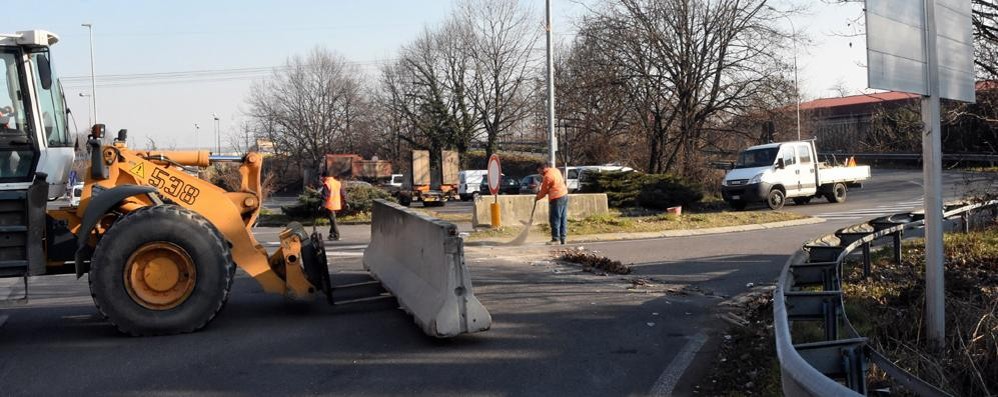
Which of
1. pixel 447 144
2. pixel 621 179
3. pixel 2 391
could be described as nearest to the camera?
pixel 2 391

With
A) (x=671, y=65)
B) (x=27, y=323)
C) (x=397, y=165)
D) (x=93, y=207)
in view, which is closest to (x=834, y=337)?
(x=93, y=207)

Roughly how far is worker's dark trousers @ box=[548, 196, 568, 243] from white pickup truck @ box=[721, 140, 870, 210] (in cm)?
1161

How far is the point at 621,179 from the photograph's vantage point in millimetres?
26969

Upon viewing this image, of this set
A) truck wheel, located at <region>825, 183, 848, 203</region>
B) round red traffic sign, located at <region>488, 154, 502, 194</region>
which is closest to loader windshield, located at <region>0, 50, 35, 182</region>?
round red traffic sign, located at <region>488, 154, 502, 194</region>

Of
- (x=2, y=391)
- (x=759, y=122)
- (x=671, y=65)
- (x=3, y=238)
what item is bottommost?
(x=2, y=391)

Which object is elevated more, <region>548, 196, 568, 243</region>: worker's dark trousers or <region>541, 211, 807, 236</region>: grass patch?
<region>548, 196, 568, 243</region>: worker's dark trousers

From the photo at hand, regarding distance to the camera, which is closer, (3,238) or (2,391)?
(2,391)

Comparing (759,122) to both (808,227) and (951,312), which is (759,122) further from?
(951,312)

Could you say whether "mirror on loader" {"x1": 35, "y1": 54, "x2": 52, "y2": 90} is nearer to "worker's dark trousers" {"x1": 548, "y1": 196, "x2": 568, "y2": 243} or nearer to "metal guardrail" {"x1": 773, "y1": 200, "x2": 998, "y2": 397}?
"metal guardrail" {"x1": 773, "y1": 200, "x2": 998, "y2": 397}

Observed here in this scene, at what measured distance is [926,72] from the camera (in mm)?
6449

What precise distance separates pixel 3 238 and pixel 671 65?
927 inches

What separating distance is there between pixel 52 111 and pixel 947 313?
27.9 ft

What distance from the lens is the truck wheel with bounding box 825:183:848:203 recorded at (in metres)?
29.5

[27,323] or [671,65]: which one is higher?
[671,65]
